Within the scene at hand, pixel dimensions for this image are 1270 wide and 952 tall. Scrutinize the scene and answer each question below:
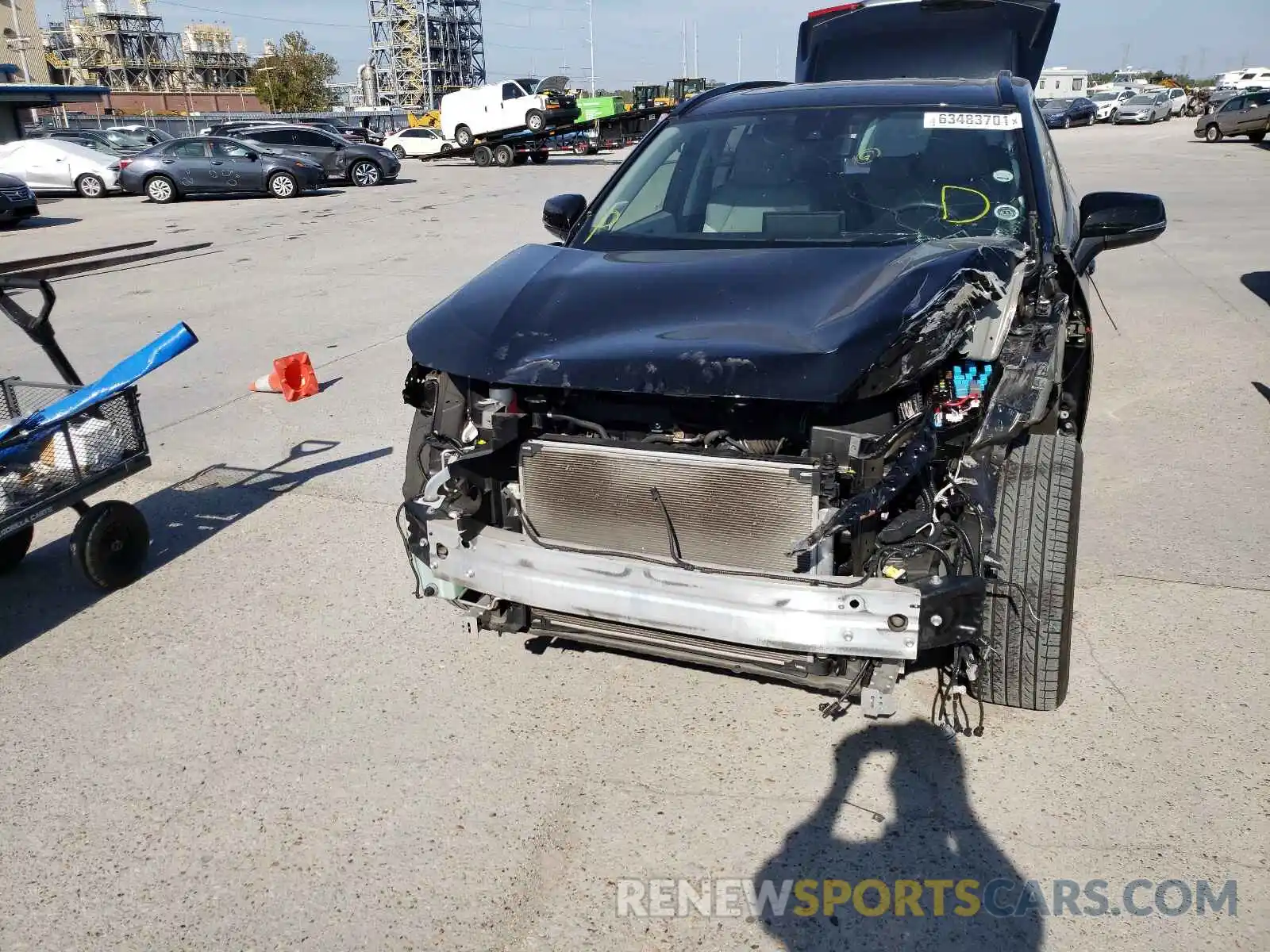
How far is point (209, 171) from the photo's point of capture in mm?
22453

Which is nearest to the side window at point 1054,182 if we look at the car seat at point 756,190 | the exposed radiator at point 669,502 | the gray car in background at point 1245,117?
the car seat at point 756,190

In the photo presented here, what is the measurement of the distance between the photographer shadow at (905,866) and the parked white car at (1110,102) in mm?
57515

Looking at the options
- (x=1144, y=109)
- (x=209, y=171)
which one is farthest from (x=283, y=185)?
(x=1144, y=109)

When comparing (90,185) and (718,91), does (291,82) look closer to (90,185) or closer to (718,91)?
(90,185)

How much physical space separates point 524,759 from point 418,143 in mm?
35028

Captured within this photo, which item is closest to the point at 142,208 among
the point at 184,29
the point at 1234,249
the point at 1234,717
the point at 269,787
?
the point at 1234,249

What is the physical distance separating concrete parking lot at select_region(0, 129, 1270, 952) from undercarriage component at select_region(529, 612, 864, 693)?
382 mm

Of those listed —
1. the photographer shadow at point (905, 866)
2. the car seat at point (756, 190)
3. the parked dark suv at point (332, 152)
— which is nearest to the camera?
the photographer shadow at point (905, 866)

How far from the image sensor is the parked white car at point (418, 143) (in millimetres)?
34344

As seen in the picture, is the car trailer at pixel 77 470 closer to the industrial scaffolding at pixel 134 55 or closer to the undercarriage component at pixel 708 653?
the undercarriage component at pixel 708 653

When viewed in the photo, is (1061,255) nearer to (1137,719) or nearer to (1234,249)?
(1137,719)

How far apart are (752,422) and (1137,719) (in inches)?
63.7

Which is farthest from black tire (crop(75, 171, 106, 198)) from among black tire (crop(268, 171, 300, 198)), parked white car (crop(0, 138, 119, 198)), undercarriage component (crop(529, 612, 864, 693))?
undercarriage component (crop(529, 612, 864, 693))

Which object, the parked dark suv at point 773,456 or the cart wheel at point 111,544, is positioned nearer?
the parked dark suv at point 773,456
